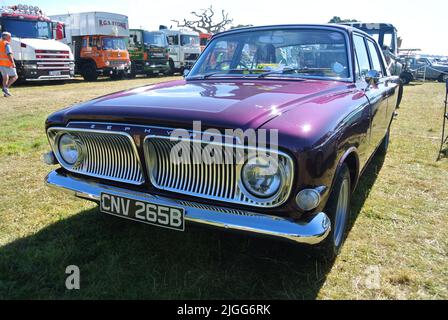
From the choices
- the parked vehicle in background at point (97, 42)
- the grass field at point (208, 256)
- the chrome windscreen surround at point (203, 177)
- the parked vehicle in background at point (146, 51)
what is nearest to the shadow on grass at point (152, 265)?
the grass field at point (208, 256)

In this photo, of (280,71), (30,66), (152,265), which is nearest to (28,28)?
(30,66)

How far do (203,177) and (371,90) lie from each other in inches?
79.6

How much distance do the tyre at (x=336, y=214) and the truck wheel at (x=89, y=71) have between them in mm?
17775

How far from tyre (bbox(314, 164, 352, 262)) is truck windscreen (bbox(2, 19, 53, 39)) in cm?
1508

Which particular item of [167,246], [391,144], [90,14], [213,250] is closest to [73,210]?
[167,246]

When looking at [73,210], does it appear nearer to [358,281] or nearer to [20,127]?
[358,281]

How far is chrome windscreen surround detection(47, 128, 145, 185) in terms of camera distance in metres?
2.48

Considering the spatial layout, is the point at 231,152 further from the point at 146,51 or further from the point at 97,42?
the point at 146,51

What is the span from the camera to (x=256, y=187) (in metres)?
2.14

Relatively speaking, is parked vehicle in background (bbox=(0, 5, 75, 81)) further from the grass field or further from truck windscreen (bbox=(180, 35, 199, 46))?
the grass field

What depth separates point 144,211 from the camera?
2346mm

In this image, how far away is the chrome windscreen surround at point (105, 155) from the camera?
2.48m

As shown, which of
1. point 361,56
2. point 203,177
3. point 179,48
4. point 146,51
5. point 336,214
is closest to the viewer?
point 203,177

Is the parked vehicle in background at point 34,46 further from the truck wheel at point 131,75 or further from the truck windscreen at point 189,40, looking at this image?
the truck windscreen at point 189,40
